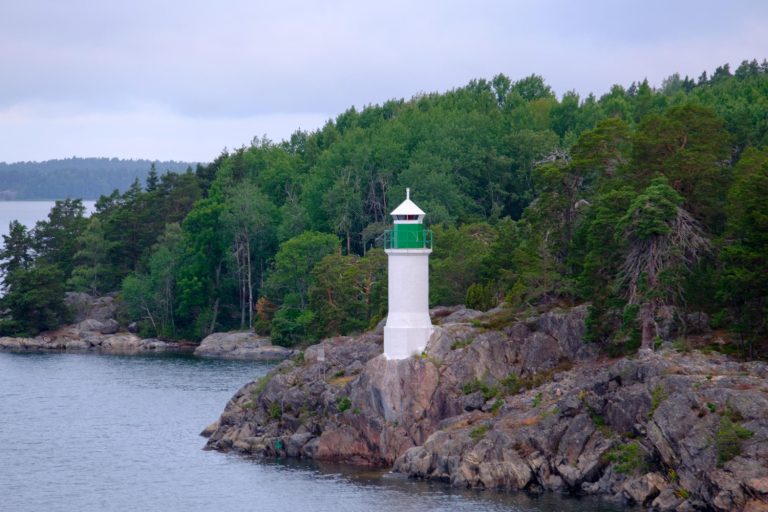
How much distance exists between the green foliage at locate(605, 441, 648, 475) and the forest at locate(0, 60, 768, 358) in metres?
6.90

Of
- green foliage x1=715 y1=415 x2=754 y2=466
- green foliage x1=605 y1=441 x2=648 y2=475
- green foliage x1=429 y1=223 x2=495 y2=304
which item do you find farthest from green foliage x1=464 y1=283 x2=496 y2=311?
green foliage x1=715 y1=415 x2=754 y2=466

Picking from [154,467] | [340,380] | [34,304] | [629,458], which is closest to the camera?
[629,458]

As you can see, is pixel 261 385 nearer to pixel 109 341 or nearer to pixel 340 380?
pixel 340 380

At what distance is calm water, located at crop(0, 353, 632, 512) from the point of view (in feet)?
165

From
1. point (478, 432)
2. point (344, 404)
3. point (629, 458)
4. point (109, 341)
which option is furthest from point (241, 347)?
point (629, 458)

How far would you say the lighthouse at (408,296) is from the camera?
189 feet

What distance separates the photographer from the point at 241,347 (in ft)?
340

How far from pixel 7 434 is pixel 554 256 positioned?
2891cm

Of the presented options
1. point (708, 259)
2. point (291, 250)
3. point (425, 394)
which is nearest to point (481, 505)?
point (425, 394)

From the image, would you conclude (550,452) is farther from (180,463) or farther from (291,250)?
(291,250)

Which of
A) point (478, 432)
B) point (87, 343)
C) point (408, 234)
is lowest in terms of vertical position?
point (87, 343)

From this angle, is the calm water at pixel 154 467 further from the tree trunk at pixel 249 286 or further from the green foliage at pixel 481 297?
the tree trunk at pixel 249 286

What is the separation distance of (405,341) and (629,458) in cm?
1315

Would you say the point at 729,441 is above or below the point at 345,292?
below
